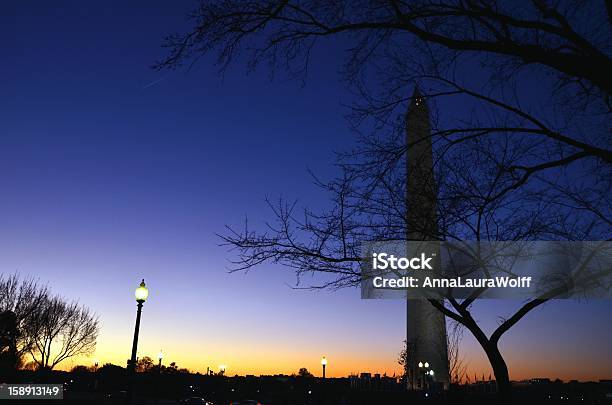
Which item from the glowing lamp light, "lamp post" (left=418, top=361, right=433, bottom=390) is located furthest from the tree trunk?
"lamp post" (left=418, top=361, right=433, bottom=390)

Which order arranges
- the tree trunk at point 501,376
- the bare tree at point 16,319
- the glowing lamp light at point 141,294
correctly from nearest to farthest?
the tree trunk at point 501,376 → the glowing lamp light at point 141,294 → the bare tree at point 16,319

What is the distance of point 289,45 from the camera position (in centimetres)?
594

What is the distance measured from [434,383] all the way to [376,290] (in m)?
27.3

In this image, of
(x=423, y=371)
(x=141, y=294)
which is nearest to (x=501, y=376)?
(x=141, y=294)

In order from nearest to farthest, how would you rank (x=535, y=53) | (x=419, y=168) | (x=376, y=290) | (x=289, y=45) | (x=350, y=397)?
(x=535, y=53) → (x=289, y=45) → (x=419, y=168) → (x=376, y=290) → (x=350, y=397)

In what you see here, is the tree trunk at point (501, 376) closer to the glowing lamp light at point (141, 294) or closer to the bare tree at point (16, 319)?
the glowing lamp light at point (141, 294)

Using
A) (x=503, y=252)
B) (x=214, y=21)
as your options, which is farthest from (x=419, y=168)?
(x=503, y=252)

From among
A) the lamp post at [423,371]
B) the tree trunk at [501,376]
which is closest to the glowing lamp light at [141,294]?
the tree trunk at [501,376]

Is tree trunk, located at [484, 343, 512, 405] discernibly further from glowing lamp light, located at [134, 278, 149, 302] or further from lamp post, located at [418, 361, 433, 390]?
lamp post, located at [418, 361, 433, 390]

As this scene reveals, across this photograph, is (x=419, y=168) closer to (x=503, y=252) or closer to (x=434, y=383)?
(x=503, y=252)

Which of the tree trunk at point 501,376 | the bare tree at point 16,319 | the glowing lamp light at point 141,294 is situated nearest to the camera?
the tree trunk at point 501,376

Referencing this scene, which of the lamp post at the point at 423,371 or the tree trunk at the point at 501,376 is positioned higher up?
the tree trunk at the point at 501,376

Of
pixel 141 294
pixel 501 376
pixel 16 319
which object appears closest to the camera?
pixel 501 376

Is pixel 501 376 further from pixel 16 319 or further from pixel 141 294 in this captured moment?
pixel 16 319
